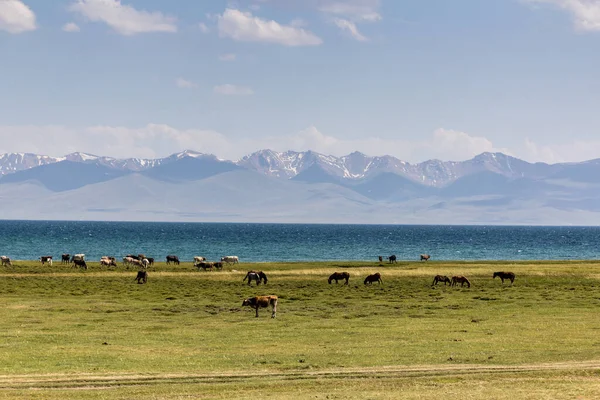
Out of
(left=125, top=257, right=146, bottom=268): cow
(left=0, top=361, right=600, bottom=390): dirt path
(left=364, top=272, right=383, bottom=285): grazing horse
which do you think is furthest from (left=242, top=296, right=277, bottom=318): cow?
(left=125, top=257, right=146, bottom=268): cow

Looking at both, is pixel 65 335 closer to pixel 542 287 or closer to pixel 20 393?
pixel 20 393

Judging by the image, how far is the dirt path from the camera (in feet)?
80.5

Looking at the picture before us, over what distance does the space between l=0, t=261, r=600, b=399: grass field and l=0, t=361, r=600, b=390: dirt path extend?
0.21ft

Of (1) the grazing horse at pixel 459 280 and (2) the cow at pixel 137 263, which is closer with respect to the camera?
(1) the grazing horse at pixel 459 280

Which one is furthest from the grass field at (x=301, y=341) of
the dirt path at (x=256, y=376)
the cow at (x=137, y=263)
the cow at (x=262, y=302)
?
the cow at (x=137, y=263)

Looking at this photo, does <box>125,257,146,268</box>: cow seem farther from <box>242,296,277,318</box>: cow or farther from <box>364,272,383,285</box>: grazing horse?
<box>242,296,277,318</box>: cow

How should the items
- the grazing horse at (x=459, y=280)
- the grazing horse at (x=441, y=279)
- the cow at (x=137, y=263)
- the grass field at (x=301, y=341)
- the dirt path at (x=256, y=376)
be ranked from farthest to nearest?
the cow at (x=137, y=263)
the grazing horse at (x=441, y=279)
the grazing horse at (x=459, y=280)
the dirt path at (x=256, y=376)
the grass field at (x=301, y=341)

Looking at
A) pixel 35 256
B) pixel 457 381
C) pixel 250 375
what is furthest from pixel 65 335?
pixel 35 256

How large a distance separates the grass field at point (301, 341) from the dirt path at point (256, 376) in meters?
0.06

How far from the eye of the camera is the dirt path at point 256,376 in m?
24.5

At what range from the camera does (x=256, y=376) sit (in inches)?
1020

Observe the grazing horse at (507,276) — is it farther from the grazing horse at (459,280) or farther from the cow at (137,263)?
the cow at (137,263)

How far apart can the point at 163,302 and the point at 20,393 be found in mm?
28596

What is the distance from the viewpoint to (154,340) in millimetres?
34719
